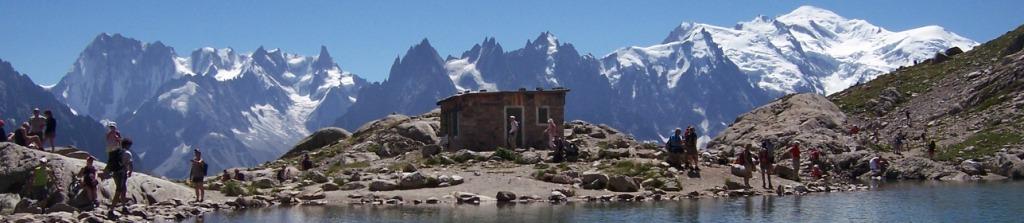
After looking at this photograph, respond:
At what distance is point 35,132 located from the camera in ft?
136

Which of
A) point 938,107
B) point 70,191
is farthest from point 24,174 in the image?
point 938,107

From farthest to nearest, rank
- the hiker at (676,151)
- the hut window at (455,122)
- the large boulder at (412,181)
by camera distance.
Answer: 1. the hut window at (455,122)
2. the hiker at (676,151)
3. the large boulder at (412,181)

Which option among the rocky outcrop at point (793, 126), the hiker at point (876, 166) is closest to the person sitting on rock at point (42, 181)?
the rocky outcrop at point (793, 126)

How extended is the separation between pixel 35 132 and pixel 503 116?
→ 25.1m

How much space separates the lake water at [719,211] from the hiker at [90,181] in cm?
307

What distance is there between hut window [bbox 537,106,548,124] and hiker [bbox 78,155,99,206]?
95.2 ft

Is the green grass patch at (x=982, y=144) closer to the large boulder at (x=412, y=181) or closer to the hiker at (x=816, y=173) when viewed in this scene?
the hiker at (x=816, y=173)

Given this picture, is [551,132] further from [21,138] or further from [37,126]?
[21,138]

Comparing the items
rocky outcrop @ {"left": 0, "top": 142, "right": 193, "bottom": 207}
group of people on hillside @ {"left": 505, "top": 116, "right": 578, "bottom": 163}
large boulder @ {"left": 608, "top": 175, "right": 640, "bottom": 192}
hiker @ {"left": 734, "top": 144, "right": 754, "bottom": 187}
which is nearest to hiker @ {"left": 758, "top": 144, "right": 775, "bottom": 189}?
hiker @ {"left": 734, "top": 144, "right": 754, "bottom": 187}

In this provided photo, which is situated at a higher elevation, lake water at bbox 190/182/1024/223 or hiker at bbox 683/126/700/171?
hiker at bbox 683/126/700/171

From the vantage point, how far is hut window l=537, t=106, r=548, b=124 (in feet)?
200

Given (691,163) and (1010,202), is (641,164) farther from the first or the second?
(1010,202)

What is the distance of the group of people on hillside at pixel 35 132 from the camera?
39.8 m

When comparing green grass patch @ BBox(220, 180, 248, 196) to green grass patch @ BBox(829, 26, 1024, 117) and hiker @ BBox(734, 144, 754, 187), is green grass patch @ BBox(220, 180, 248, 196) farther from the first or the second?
green grass patch @ BBox(829, 26, 1024, 117)
